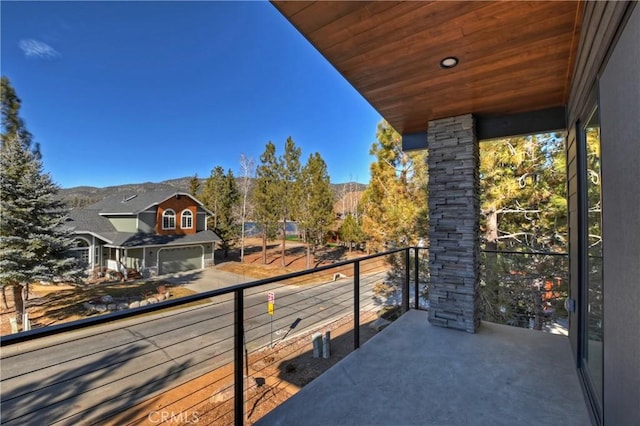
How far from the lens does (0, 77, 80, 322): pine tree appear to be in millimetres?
8539

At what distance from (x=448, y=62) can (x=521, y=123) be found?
1.61m

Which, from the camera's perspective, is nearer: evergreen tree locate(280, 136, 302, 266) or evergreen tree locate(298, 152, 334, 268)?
evergreen tree locate(298, 152, 334, 268)

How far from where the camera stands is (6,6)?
7.07m

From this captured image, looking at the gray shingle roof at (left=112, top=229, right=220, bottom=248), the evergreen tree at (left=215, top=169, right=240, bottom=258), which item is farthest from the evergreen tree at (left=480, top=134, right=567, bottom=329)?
the evergreen tree at (left=215, top=169, right=240, bottom=258)

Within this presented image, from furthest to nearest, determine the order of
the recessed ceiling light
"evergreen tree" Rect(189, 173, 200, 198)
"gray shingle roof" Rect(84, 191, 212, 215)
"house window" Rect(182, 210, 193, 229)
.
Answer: "evergreen tree" Rect(189, 173, 200, 198)
"house window" Rect(182, 210, 193, 229)
"gray shingle roof" Rect(84, 191, 212, 215)
the recessed ceiling light

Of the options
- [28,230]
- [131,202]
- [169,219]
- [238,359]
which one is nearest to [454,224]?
[238,359]

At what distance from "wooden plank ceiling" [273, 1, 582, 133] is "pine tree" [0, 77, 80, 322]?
10020 millimetres

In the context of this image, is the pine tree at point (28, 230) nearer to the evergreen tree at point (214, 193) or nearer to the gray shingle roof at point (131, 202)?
the gray shingle roof at point (131, 202)

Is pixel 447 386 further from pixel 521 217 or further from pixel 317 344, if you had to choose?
pixel 521 217

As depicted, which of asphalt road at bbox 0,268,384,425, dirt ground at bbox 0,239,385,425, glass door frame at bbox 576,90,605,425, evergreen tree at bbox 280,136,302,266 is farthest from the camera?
evergreen tree at bbox 280,136,302,266

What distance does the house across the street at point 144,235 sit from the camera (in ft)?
46.9

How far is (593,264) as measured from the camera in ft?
6.01

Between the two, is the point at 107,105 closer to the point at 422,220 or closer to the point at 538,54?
the point at 422,220

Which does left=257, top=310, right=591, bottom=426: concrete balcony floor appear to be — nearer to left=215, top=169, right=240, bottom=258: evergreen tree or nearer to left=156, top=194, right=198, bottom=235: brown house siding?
left=156, top=194, right=198, bottom=235: brown house siding
